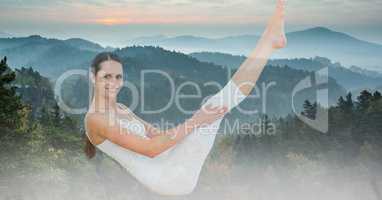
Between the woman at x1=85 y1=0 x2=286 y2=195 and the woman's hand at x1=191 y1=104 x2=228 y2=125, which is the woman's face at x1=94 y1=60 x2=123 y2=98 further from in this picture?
the woman's hand at x1=191 y1=104 x2=228 y2=125

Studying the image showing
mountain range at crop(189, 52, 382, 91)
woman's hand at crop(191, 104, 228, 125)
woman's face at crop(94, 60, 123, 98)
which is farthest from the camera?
mountain range at crop(189, 52, 382, 91)

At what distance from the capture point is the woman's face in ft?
5.91

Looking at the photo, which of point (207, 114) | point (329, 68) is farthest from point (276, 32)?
point (329, 68)

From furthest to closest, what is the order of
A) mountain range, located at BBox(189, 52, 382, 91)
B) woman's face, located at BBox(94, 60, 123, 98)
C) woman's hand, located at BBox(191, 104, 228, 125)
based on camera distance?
1. mountain range, located at BBox(189, 52, 382, 91)
2. woman's face, located at BBox(94, 60, 123, 98)
3. woman's hand, located at BBox(191, 104, 228, 125)

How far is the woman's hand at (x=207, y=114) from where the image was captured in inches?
66.9

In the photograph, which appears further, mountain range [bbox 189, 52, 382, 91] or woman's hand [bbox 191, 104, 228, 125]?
mountain range [bbox 189, 52, 382, 91]

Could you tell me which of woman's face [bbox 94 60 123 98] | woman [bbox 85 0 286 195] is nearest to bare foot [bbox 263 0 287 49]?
woman [bbox 85 0 286 195]

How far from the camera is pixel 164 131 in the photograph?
175 centimetres

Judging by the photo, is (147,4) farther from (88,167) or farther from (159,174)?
(159,174)

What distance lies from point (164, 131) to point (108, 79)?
0.28 m

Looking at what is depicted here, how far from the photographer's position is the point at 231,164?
5.97 metres

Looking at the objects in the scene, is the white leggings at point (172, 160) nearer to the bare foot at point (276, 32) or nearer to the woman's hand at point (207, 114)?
the woman's hand at point (207, 114)

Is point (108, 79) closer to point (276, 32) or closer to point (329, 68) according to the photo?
point (276, 32)

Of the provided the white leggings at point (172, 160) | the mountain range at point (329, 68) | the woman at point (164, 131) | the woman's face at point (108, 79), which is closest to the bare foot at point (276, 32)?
the woman at point (164, 131)
